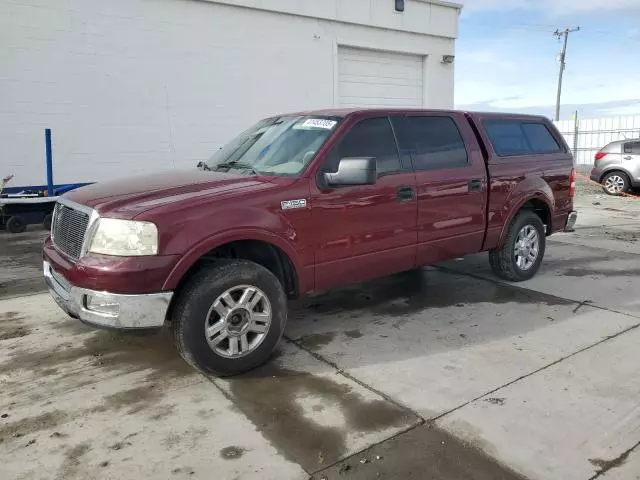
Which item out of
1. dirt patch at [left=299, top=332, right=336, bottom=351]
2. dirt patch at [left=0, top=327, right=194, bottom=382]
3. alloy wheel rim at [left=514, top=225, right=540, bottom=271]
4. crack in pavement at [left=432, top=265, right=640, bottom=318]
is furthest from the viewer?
alloy wheel rim at [left=514, top=225, right=540, bottom=271]

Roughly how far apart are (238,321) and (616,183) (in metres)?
13.9

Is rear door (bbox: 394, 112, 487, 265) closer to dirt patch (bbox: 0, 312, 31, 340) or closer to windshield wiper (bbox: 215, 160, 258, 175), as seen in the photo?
windshield wiper (bbox: 215, 160, 258, 175)

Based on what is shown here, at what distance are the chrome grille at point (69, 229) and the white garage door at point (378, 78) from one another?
32.1 ft

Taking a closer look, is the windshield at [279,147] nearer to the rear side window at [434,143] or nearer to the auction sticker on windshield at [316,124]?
the auction sticker on windshield at [316,124]

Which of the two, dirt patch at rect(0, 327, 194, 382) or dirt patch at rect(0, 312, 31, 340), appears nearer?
dirt patch at rect(0, 327, 194, 382)

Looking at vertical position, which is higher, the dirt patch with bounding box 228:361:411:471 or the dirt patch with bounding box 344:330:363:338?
the dirt patch with bounding box 344:330:363:338

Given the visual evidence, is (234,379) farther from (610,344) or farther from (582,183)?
(582,183)

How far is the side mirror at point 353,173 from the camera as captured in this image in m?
3.92

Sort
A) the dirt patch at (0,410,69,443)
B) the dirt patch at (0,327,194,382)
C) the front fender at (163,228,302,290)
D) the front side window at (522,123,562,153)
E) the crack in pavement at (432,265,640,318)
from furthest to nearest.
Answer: the front side window at (522,123,562,153), the crack in pavement at (432,265,640,318), the dirt patch at (0,327,194,382), the front fender at (163,228,302,290), the dirt patch at (0,410,69,443)

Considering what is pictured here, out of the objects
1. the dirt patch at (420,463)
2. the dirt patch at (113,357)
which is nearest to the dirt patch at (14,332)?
the dirt patch at (113,357)

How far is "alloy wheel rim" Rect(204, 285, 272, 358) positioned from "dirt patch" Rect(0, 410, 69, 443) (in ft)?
3.21

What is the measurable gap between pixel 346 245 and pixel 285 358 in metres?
0.99

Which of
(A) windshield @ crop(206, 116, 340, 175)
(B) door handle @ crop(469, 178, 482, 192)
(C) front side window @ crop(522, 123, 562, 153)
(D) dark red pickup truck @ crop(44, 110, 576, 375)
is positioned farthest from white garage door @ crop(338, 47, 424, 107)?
(A) windshield @ crop(206, 116, 340, 175)

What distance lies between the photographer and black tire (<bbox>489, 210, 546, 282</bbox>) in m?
5.76
